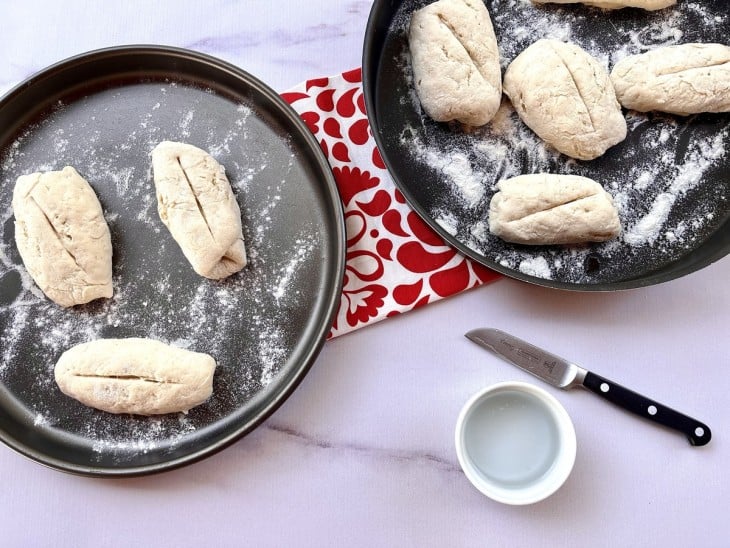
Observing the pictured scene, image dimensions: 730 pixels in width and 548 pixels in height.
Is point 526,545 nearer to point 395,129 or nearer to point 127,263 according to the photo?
point 395,129

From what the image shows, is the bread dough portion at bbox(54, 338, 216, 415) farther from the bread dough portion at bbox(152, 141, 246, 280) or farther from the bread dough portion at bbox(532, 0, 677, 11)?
the bread dough portion at bbox(532, 0, 677, 11)

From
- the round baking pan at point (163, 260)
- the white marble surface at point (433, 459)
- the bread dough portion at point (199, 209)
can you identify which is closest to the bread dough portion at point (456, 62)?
the round baking pan at point (163, 260)

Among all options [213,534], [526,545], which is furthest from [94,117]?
[526,545]

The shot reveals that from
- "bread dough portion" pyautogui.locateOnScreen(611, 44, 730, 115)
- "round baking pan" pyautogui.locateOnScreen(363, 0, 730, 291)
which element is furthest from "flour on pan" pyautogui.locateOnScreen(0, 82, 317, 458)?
"bread dough portion" pyautogui.locateOnScreen(611, 44, 730, 115)

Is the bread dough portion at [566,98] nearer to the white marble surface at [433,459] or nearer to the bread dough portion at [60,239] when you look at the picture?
the white marble surface at [433,459]

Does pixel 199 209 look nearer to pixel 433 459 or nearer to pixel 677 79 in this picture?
pixel 433 459

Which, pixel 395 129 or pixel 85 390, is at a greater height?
pixel 395 129

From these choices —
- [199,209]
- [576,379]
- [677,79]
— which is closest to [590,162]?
[677,79]
